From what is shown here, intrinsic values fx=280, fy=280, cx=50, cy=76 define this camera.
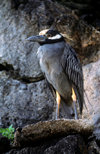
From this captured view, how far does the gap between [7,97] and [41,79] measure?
0.65 meters

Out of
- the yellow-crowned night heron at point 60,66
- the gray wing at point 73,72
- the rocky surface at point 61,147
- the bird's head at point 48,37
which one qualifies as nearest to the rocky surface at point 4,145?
the rocky surface at point 61,147

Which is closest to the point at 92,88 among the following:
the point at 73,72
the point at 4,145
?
the point at 73,72

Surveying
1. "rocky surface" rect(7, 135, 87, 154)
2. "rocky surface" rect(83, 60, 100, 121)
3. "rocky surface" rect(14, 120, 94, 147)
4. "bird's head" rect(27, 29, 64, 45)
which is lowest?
"rocky surface" rect(83, 60, 100, 121)

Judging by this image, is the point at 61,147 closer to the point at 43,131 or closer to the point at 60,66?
the point at 43,131

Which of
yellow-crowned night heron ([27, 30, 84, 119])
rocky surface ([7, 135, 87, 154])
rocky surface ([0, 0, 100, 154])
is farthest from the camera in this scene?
rocky surface ([0, 0, 100, 154])

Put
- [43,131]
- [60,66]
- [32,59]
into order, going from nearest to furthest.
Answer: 1. [43,131]
2. [60,66]
3. [32,59]

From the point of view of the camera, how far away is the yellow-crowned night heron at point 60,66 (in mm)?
3775

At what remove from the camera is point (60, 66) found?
12.4 feet

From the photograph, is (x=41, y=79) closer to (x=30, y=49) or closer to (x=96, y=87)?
(x=30, y=49)

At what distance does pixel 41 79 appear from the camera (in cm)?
459

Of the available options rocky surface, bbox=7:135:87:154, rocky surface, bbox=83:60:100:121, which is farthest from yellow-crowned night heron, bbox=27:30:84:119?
rocky surface, bbox=7:135:87:154

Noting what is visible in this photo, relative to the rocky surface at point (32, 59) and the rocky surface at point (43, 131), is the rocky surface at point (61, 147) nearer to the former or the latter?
the rocky surface at point (43, 131)

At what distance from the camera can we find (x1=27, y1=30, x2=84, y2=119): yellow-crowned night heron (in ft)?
12.4

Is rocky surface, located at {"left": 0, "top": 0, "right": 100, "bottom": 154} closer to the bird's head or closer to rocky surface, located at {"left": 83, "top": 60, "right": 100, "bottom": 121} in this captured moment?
rocky surface, located at {"left": 83, "top": 60, "right": 100, "bottom": 121}
